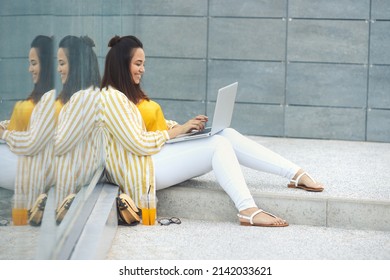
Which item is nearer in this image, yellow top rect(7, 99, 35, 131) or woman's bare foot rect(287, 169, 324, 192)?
yellow top rect(7, 99, 35, 131)

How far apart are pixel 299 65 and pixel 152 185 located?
3010mm

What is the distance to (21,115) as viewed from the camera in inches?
97.0

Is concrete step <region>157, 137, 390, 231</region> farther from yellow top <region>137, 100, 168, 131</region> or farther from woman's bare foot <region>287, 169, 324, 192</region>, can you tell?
yellow top <region>137, 100, 168, 131</region>

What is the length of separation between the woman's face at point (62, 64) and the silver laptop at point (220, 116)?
1089 mm

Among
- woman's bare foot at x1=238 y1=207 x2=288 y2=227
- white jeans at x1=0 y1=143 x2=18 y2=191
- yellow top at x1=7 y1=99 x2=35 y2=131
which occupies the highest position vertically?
yellow top at x1=7 y1=99 x2=35 y2=131

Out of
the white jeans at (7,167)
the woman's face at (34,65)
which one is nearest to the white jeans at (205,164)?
the woman's face at (34,65)

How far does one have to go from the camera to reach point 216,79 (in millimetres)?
7156

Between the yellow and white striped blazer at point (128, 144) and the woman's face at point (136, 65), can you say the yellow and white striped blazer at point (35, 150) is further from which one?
the woman's face at point (136, 65)

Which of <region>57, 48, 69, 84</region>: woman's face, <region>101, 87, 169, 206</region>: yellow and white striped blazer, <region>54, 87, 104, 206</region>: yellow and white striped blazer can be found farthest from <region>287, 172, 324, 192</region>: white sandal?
<region>57, 48, 69, 84</region>: woman's face

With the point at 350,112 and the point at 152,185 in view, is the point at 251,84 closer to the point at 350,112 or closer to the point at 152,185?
the point at 350,112

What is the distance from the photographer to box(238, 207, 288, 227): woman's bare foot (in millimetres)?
4289

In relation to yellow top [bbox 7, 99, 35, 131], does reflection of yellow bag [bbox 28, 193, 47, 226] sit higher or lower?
lower

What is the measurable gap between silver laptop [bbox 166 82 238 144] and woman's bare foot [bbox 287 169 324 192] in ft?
1.59
